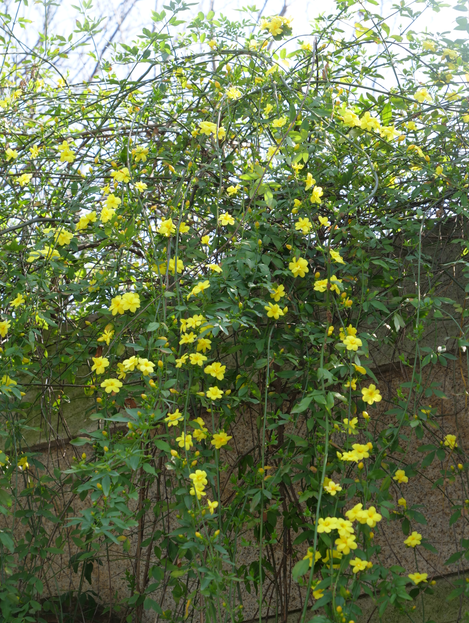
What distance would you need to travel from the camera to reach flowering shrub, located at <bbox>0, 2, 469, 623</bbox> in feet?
4.28

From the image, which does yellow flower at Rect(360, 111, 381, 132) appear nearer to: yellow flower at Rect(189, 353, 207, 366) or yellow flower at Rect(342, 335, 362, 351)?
yellow flower at Rect(342, 335, 362, 351)

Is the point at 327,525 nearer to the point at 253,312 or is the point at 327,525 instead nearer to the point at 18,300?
the point at 253,312

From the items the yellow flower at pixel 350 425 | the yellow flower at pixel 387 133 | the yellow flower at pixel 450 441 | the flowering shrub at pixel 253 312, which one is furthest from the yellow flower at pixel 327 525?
the yellow flower at pixel 387 133

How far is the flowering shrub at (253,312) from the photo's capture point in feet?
4.28

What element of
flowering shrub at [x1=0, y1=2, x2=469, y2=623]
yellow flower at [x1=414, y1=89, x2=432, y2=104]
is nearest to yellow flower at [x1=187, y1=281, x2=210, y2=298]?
flowering shrub at [x1=0, y1=2, x2=469, y2=623]

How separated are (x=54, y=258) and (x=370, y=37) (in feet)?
3.84

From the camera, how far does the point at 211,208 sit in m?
1.70

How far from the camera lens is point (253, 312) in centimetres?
142

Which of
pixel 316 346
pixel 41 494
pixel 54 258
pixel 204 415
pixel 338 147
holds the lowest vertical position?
pixel 41 494

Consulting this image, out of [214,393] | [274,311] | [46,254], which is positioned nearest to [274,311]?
[274,311]

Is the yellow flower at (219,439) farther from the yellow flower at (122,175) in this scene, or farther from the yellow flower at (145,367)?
the yellow flower at (122,175)

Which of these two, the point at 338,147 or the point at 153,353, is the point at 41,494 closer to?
the point at 153,353

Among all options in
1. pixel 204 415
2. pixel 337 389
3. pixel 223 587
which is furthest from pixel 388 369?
pixel 223 587

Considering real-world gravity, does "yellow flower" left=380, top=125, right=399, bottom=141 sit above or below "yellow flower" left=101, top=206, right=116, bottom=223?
above
